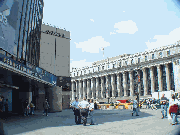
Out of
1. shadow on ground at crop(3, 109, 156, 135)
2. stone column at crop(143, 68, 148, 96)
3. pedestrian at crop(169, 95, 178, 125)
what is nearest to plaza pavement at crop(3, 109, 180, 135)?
shadow on ground at crop(3, 109, 156, 135)

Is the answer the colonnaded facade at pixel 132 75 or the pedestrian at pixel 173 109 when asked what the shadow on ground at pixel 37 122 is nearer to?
the pedestrian at pixel 173 109

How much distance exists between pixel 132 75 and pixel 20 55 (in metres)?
70.5

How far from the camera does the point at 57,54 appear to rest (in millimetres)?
43344

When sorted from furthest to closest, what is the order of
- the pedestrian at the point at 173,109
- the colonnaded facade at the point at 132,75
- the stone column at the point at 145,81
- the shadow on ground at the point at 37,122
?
1. the stone column at the point at 145,81
2. the colonnaded facade at the point at 132,75
3. the pedestrian at the point at 173,109
4. the shadow on ground at the point at 37,122

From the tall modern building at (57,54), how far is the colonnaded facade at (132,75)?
93.7ft

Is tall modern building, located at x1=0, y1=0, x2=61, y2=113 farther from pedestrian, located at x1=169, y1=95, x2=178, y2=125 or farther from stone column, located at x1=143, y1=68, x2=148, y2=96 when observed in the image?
stone column, located at x1=143, y1=68, x2=148, y2=96

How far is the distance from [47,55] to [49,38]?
4.05 m

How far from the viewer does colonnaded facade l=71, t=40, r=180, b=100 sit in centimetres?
7674

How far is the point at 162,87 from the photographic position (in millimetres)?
79000

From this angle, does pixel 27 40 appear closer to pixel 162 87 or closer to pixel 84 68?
pixel 162 87

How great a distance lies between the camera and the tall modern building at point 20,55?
1817 centimetres

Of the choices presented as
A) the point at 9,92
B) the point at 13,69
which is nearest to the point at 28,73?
the point at 13,69

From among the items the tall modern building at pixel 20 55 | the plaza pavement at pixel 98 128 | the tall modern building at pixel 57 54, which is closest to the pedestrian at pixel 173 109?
the plaza pavement at pixel 98 128

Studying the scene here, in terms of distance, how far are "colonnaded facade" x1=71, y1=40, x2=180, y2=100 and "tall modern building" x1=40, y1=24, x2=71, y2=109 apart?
2856 centimetres
